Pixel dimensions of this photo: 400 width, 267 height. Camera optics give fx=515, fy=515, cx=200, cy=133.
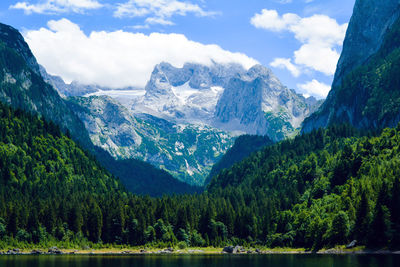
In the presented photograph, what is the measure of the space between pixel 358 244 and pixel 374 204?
15131 mm

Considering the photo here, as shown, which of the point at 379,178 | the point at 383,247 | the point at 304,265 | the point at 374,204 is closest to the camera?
the point at 304,265

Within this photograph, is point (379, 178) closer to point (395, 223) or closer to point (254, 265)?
point (395, 223)

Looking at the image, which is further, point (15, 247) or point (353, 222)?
point (15, 247)

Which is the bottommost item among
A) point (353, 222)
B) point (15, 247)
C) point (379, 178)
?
point (15, 247)

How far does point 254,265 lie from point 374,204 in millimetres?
58430

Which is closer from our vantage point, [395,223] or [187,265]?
[187,265]

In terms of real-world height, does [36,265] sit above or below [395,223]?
below

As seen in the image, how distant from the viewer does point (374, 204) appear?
573 ft

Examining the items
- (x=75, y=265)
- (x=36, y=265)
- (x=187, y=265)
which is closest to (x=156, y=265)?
(x=187, y=265)

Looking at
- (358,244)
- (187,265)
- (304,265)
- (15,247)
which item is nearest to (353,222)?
(358,244)

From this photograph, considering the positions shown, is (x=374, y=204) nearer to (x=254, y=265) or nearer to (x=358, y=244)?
(x=358, y=244)

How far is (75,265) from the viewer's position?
13550 cm

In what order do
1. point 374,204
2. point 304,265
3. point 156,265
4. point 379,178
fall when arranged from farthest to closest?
point 379,178 < point 374,204 < point 156,265 < point 304,265

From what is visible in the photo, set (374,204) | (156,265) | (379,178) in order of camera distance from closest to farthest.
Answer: (156,265), (374,204), (379,178)
